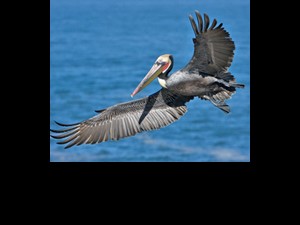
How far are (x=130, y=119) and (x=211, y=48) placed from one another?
2.34 metres

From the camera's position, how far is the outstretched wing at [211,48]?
1037 cm

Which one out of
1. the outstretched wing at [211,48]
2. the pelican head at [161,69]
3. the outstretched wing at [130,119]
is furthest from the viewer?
the outstretched wing at [130,119]

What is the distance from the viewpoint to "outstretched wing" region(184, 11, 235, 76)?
10367 mm

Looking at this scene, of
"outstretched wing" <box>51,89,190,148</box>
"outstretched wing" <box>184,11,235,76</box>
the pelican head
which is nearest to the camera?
"outstretched wing" <box>184,11,235,76</box>

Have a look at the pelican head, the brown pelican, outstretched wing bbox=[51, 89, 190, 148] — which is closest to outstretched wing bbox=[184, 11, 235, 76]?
the brown pelican

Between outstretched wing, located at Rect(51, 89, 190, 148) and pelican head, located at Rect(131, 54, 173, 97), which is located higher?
pelican head, located at Rect(131, 54, 173, 97)

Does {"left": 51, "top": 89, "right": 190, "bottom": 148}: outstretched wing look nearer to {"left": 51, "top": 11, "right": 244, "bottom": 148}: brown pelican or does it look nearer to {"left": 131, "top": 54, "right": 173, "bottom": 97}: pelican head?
{"left": 51, "top": 11, "right": 244, "bottom": 148}: brown pelican

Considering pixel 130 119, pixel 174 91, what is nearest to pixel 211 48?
pixel 174 91

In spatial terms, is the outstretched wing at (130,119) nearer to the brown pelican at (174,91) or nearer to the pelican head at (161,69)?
the brown pelican at (174,91)

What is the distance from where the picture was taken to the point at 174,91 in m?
11.0

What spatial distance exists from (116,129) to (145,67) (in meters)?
23.9

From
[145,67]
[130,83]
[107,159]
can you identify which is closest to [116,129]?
[107,159]

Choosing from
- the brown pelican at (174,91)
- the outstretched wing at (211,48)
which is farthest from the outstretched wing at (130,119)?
the outstretched wing at (211,48)

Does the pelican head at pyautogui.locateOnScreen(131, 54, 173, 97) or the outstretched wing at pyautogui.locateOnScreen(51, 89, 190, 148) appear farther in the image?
the outstretched wing at pyautogui.locateOnScreen(51, 89, 190, 148)
